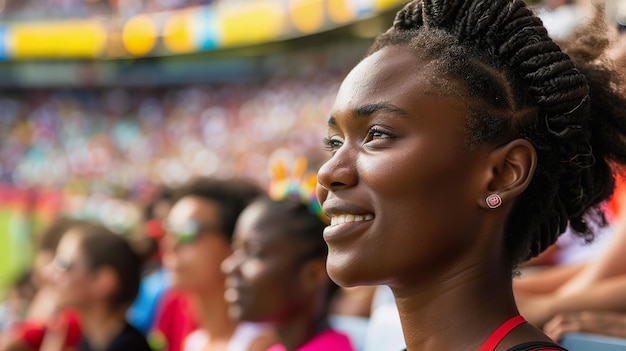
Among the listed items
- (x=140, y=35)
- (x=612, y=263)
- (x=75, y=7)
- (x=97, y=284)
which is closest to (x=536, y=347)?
(x=612, y=263)

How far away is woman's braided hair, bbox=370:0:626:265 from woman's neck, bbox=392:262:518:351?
4.2 inches

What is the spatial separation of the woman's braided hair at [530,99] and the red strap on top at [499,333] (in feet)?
0.47

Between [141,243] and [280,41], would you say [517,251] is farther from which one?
[280,41]

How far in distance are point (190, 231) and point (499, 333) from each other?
2.23m

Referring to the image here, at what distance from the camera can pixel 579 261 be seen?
2773 mm

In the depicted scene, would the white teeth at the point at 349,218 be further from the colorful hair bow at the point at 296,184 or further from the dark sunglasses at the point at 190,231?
the dark sunglasses at the point at 190,231

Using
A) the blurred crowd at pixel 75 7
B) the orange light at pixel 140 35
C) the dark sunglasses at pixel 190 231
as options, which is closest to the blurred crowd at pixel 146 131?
the orange light at pixel 140 35

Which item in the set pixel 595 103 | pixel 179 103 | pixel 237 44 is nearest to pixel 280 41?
pixel 237 44

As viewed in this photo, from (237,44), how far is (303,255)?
44.8ft

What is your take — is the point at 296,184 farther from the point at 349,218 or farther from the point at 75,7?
the point at 75,7

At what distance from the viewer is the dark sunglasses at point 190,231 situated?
343cm

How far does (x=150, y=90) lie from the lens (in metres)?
21.7

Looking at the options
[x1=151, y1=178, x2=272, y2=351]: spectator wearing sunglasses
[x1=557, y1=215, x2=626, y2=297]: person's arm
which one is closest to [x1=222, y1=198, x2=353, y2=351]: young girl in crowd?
[x1=151, y1=178, x2=272, y2=351]: spectator wearing sunglasses

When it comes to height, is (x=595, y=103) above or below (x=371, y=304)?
above
